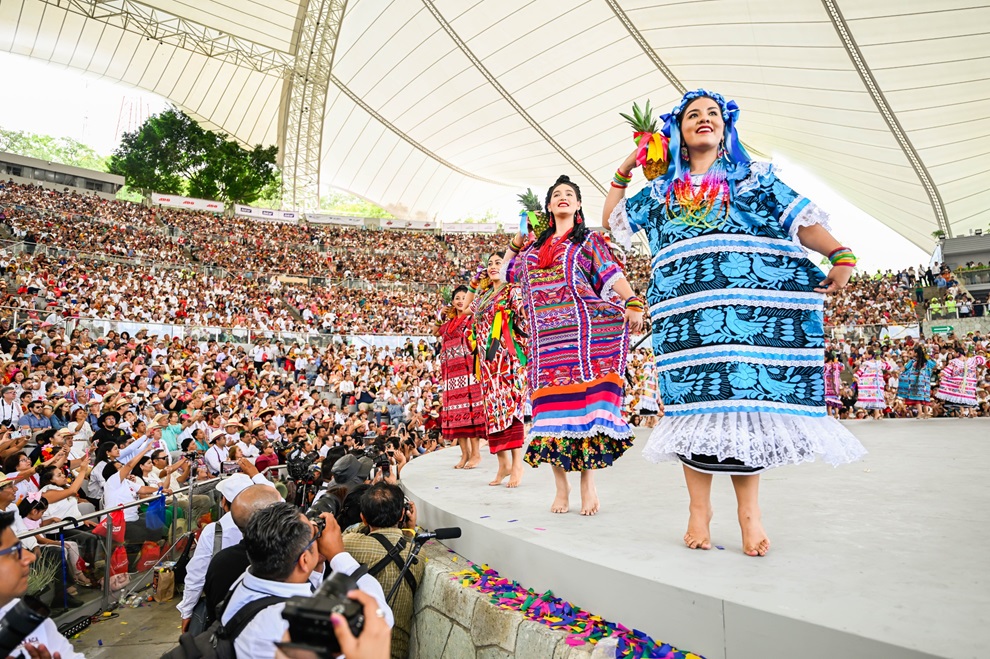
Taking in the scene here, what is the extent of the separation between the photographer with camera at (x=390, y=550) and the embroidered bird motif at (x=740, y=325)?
1464 millimetres

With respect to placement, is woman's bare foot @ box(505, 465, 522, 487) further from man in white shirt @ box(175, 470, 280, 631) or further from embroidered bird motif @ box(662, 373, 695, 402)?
embroidered bird motif @ box(662, 373, 695, 402)

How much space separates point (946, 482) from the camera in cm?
322

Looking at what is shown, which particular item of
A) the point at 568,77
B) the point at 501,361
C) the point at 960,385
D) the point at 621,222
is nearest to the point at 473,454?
the point at 501,361

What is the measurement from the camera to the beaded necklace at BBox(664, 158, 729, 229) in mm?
2282

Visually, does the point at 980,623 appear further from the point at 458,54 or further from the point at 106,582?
the point at 458,54

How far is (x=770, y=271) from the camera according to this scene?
2.22m

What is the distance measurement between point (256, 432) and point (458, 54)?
19.2 metres

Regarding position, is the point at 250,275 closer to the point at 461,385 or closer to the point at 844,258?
the point at 461,385

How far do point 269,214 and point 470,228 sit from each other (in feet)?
32.6

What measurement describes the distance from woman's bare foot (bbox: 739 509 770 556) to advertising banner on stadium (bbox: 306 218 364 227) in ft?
103

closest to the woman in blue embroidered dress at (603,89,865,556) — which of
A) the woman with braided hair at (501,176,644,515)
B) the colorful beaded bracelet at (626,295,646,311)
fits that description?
the colorful beaded bracelet at (626,295,646,311)

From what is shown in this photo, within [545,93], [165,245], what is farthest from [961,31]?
[165,245]

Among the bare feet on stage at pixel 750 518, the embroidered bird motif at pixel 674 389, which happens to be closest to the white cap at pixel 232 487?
the embroidered bird motif at pixel 674 389

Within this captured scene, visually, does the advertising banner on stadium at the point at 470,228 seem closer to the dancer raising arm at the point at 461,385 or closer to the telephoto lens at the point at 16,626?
the dancer raising arm at the point at 461,385
